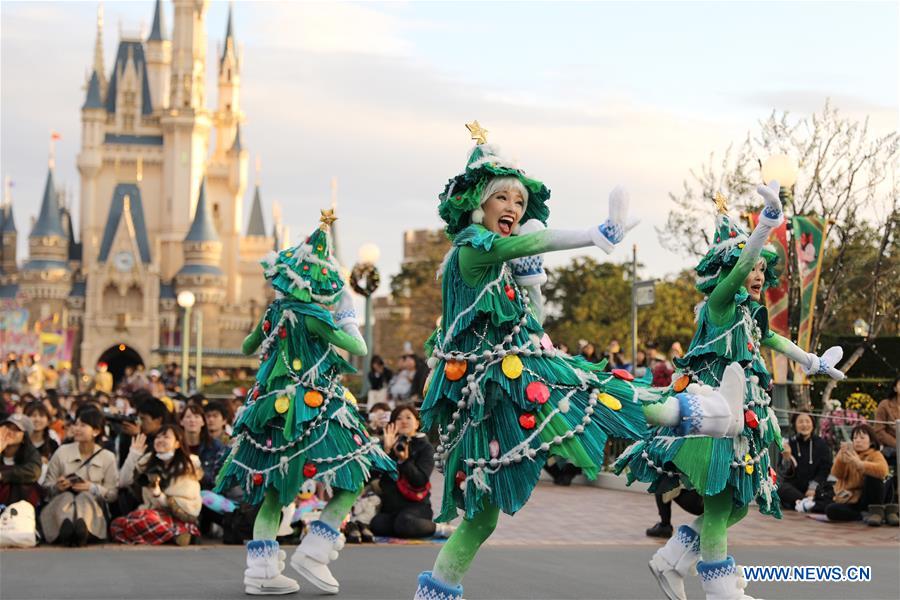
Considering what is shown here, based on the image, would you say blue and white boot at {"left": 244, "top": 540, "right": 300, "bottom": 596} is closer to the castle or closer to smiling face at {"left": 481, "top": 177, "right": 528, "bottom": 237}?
smiling face at {"left": 481, "top": 177, "right": 528, "bottom": 237}

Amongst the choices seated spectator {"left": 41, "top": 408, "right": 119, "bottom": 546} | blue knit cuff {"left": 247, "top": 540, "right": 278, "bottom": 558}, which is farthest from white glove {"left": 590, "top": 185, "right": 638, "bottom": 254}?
seated spectator {"left": 41, "top": 408, "right": 119, "bottom": 546}

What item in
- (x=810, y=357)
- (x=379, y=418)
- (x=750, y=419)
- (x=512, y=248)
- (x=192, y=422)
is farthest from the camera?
(x=379, y=418)

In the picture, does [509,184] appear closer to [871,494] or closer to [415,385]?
[871,494]

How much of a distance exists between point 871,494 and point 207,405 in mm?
6109

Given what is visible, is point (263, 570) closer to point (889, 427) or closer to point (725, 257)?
point (725, 257)

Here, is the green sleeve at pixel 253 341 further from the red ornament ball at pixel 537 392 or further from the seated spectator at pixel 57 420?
the seated spectator at pixel 57 420

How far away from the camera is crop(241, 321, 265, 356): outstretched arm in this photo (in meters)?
8.23

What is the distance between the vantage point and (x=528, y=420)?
17.7 ft

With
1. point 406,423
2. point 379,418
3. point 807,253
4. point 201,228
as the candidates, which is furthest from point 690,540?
point 201,228

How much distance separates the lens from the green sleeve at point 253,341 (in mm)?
8234

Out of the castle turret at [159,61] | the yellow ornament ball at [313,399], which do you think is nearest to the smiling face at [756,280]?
the yellow ornament ball at [313,399]

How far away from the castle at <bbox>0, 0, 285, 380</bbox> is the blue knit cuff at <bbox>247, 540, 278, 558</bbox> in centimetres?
8620

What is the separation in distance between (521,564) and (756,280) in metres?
3.27

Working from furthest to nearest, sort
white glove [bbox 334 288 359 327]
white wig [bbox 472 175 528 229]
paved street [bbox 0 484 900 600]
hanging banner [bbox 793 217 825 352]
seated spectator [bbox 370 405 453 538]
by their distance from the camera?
hanging banner [bbox 793 217 825 352] → seated spectator [bbox 370 405 453 538] → white glove [bbox 334 288 359 327] → paved street [bbox 0 484 900 600] → white wig [bbox 472 175 528 229]
